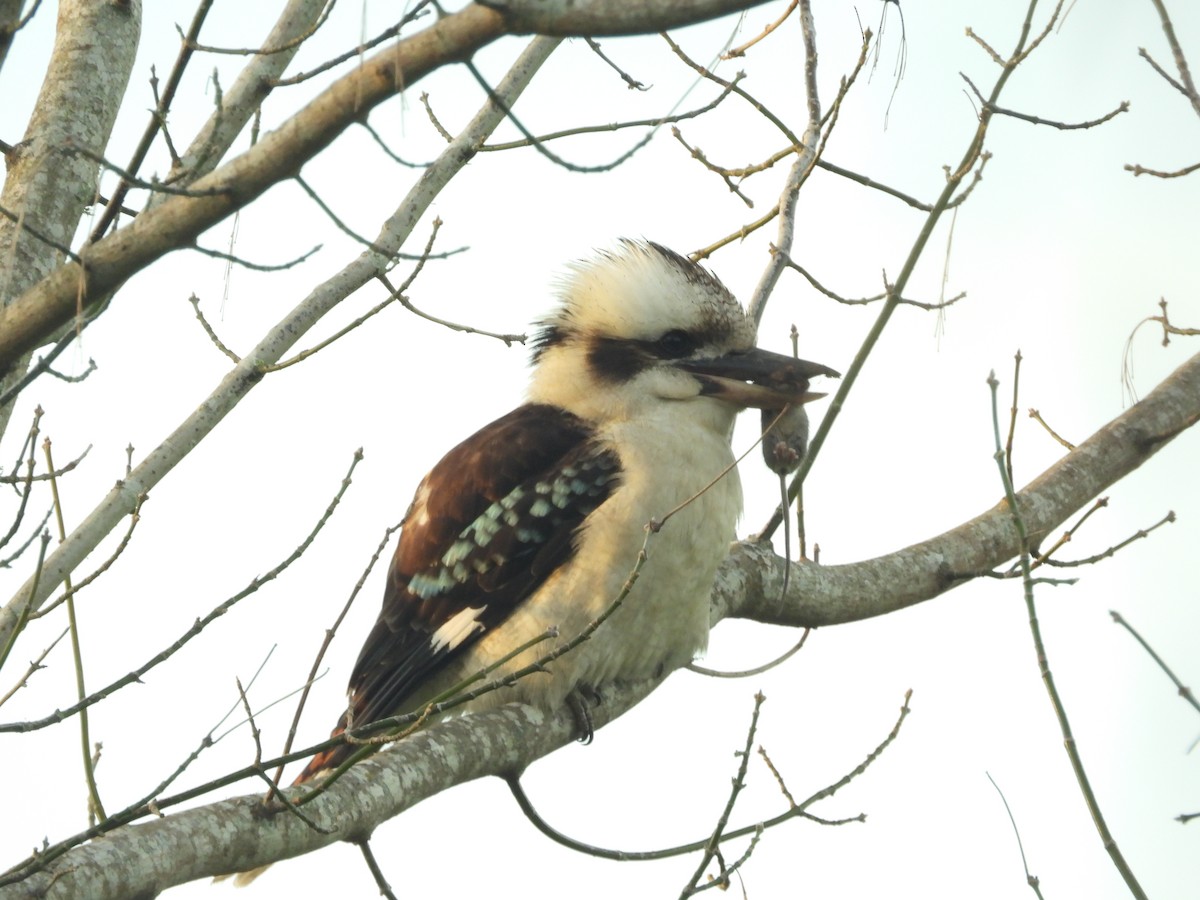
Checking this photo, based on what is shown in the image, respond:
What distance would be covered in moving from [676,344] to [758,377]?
26 cm

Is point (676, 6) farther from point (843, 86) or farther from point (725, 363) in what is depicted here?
point (843, 86)

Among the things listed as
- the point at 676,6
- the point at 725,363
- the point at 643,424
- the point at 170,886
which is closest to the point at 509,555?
the point at 643,424

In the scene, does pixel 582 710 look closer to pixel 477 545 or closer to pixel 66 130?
pixel 477 545

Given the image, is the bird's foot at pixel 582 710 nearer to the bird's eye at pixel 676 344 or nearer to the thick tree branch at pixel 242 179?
→ the bird's eye at pixel 676 344

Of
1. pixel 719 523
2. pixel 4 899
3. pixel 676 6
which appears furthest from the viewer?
pixel 719 523


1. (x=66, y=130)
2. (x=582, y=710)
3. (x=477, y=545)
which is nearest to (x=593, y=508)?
(x=477, y=545)

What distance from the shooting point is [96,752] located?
291cm

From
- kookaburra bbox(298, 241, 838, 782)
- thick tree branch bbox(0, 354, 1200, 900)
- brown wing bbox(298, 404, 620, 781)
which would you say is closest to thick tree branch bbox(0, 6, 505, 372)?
thick tree branch bbox(0, 354, 1200, 900)

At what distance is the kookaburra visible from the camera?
3547 mm

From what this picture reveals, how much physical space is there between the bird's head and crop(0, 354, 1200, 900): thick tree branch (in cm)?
49

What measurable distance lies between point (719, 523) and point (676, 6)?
6.62ft

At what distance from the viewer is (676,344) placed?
4016 millimetres

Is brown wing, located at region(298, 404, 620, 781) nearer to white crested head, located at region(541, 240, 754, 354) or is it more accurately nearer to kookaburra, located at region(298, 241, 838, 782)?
kookaburra, located at region(298, 241, 838, 782)

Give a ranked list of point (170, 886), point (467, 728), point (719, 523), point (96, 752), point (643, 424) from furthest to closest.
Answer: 1. point (643, 424)
2. point (719, 523)
3. point (467, 728)
4. point (96, 752)
5. point (170, 886)
